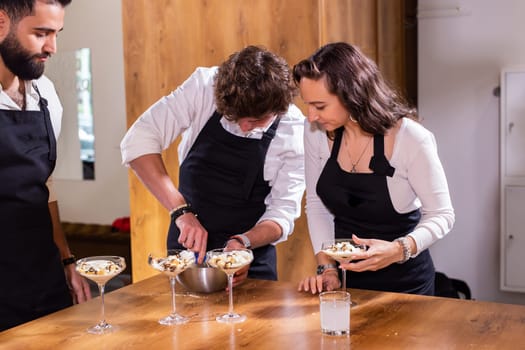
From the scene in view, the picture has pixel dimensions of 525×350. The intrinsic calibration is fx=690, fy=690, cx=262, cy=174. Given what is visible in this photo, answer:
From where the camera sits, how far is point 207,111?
117 inches

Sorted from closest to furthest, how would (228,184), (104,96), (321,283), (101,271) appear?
(101,271), (321,283), (228,184), (104,96)

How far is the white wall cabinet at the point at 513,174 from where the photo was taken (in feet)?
15.5

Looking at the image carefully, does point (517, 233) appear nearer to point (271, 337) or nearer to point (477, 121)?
point (477, 121)

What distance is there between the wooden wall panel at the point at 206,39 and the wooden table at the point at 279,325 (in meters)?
1.69

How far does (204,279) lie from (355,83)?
88 centimetres

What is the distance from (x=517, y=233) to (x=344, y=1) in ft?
6.71

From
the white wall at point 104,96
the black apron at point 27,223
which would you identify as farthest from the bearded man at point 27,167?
the white wall at point 104,96

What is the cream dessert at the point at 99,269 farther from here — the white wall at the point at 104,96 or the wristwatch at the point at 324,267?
the white wall at the point at 104,96

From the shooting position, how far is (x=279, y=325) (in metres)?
2.04

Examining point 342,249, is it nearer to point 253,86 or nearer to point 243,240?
point 243,240

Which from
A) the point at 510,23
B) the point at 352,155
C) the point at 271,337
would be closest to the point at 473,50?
the point at 510,23

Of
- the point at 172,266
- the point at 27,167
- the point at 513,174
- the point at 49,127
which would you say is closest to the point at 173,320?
the point at 172,266

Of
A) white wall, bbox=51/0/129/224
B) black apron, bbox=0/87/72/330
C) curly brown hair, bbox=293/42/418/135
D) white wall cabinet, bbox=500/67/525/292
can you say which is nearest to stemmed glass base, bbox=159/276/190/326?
black apron, bbox=0/87/72/330

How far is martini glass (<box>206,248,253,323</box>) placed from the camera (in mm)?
2125
